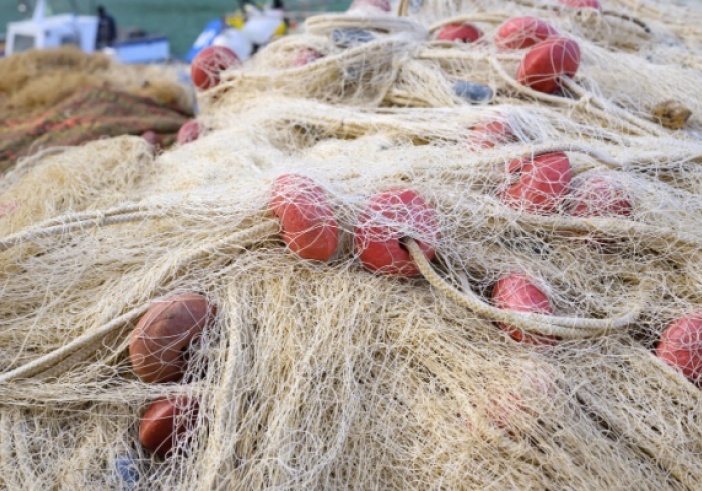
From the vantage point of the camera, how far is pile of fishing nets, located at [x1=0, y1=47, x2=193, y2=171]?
340 centimetres

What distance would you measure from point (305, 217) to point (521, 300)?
1.98 ft

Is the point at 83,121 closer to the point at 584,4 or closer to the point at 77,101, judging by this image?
the point at 77,101

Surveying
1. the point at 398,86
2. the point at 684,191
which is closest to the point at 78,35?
the point at 398,86

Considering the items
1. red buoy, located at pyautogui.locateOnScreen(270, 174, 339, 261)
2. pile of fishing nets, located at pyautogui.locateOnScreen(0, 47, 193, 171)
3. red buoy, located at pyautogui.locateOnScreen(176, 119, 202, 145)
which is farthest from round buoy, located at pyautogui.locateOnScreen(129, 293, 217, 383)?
pile of fishing nets, located at pyautogui.locateOnScreen(0, 47, 193, 171)

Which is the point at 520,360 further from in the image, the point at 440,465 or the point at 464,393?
the point at 440,465

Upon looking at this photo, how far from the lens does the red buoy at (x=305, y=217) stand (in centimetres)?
161

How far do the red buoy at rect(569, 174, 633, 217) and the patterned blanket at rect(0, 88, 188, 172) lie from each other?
251 cm

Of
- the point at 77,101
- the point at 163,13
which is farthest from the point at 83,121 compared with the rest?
the point at 163,13

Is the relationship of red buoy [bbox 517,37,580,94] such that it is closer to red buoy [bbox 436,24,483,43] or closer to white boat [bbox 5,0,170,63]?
red buoy [bbox 436,24,483,43]

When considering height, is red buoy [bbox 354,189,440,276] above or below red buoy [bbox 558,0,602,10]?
below

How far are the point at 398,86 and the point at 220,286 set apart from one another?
4.51ft

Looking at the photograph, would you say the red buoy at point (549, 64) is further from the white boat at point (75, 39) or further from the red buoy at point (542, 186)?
the white boat at point (75, 39)

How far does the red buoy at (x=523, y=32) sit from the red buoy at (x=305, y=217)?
1.39 m

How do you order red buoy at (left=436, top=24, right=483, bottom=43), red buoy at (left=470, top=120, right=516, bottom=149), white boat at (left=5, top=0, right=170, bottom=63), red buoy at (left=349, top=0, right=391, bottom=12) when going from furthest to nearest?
white boat at (left=5, top=0, right=170, bottom=63) → red buoy at (left=349, top=0, right=391, bottom=12) → red buoy at (left=436, top=24, right=483, bottom=43) → red buoy at (left=470, top=120, right=516, bottom=149)
